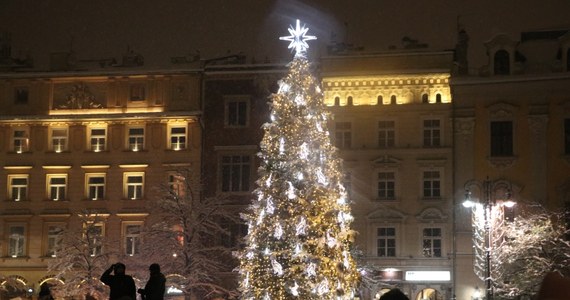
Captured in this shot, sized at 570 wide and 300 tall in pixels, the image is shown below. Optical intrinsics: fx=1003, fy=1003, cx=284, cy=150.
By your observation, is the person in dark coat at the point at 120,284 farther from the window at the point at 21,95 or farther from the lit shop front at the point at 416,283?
the window at the point at 21,95

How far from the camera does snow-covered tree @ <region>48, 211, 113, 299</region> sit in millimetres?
40750

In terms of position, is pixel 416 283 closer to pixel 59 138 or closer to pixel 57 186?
pixel 57 186

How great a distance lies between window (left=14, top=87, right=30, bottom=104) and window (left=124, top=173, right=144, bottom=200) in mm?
6205

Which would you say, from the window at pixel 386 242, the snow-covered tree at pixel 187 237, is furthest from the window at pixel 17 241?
the window at pixel 386 242

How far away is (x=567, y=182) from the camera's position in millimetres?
42531

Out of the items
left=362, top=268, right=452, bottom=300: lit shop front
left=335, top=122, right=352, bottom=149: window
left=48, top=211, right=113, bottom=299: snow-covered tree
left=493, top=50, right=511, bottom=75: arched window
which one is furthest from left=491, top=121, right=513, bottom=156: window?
left=48, top=211, right=113, bottom=299: snow-covered tree

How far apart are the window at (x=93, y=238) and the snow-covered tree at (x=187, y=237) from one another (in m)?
2.04

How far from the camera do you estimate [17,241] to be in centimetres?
4688

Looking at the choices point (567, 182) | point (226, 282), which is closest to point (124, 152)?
point (226, 282)

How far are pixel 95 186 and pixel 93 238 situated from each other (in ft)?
14.7

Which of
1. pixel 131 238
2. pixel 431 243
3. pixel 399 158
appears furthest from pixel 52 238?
pixel 431 243

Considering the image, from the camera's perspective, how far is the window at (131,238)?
45.8m

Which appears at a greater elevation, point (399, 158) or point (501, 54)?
point (501, 54)

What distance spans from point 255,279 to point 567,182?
21.6 m
